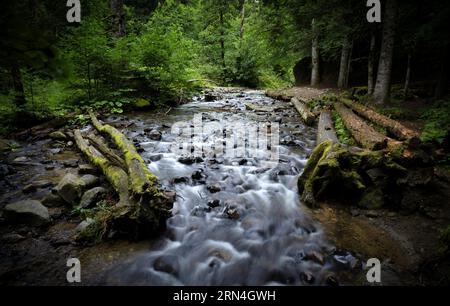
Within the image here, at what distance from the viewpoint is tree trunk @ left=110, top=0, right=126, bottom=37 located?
12572 mm

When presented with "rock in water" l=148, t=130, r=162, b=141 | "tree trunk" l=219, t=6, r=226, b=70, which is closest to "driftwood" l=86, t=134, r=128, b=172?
"rock in water" l=148, t=130, r=162, b=141

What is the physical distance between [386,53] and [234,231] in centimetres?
886

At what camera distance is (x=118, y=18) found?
42.4ft

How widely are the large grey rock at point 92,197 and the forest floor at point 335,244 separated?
25 cm

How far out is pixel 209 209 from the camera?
4375mm

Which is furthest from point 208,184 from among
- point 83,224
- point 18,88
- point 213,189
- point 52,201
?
point 18,88

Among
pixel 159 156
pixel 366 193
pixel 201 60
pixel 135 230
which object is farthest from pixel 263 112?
pixel 201 60

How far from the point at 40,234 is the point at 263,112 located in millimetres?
10137

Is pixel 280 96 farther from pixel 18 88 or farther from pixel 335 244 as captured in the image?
pixel 335 244

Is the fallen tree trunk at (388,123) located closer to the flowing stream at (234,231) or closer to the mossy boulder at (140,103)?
the flowing stream at (234,231)

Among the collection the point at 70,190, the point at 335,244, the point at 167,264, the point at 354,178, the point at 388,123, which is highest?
the point at 388,123

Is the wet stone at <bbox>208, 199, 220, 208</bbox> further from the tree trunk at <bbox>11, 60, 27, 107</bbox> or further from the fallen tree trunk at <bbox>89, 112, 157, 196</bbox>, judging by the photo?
the tree trunk at <bbox>11, 60, 27, 107</bbox>

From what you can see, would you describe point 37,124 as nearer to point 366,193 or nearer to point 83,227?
point 83,227
